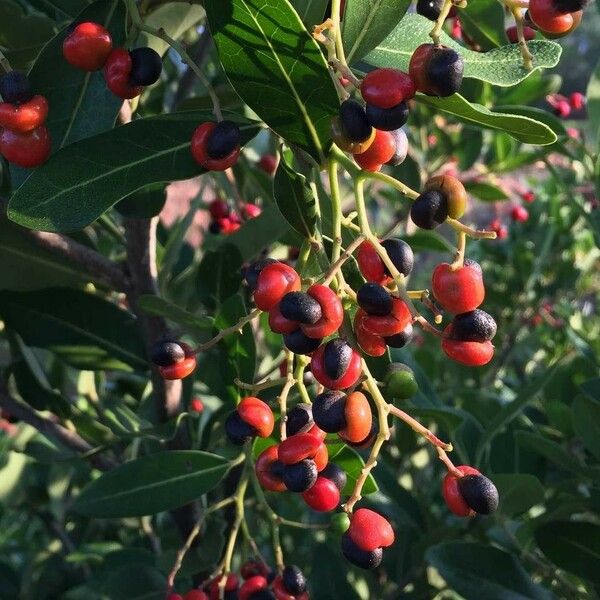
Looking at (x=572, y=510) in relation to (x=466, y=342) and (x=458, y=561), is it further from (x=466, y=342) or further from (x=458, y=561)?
(x=466, y=342)

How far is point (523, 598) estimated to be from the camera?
131 centimetres

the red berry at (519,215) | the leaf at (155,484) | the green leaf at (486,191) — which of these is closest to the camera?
the leaf at (155,484)

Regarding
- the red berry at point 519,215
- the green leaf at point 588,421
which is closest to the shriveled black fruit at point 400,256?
the green leaf at point 588,421

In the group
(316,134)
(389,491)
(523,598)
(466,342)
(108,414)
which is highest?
(316,134)

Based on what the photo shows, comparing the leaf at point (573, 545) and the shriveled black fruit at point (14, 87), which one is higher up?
the shriveled black fruit at point (14, 87)

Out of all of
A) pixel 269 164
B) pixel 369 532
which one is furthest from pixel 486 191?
pixel 369 532

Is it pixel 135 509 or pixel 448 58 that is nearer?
pixel 448 58

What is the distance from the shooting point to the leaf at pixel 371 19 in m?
0.86

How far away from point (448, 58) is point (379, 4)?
0.60ft

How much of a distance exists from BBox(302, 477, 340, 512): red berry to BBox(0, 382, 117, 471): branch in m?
0.71

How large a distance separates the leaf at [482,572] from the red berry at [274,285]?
0.73 meters

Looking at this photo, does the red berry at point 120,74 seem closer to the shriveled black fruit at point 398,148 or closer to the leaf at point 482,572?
the shriveled black fruit at point 398,148

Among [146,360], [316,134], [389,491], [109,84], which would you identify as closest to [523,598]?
[389,491]

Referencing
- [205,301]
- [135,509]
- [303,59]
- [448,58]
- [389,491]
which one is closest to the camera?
[448,58]
